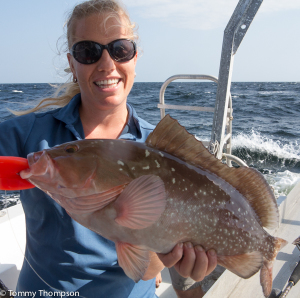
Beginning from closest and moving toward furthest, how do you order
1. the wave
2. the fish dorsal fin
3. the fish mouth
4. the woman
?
the fish mouth < the fish dorsal fin < the woman < the wave

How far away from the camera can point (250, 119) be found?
792 inches

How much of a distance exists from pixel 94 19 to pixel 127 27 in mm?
289

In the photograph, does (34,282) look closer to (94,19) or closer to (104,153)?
(104,153)

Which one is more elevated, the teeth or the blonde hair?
the blonde hair

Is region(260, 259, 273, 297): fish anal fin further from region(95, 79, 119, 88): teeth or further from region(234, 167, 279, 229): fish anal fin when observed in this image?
region(95, 79, 119, 88): teeth

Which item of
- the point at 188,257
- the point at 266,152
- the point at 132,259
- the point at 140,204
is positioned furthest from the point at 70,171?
the point at 266,152

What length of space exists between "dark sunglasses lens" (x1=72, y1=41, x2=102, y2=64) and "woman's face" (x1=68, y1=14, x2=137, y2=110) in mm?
29

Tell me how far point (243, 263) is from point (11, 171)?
1.41m

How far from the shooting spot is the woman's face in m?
1.94

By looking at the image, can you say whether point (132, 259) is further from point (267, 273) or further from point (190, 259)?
point (267, 273)

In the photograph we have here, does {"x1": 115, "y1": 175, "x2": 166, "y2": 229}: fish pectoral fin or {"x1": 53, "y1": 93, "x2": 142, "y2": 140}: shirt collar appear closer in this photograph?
{"x1": 115, "y1": 175, "x2": 166, "y2": 229}: fish pectoral fin

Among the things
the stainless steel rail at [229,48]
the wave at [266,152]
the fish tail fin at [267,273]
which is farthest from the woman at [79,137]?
the wave at [266,152]

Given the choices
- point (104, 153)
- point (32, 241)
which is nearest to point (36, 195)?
point (32, 241)

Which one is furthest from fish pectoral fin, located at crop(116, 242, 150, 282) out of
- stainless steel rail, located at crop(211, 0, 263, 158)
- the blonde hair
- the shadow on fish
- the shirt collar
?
stainless steel rail, located at crop(211, 0, 263, 158)
